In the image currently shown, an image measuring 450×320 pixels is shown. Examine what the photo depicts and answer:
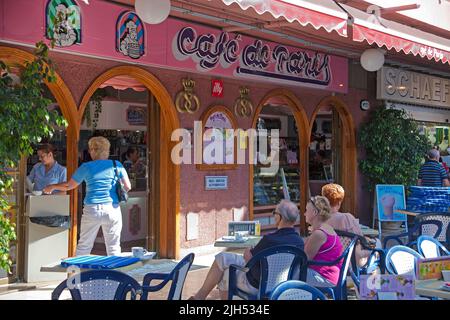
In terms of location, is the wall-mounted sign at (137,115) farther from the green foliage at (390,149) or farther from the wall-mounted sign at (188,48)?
the green foliage at (390,149)

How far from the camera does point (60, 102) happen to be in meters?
7.65

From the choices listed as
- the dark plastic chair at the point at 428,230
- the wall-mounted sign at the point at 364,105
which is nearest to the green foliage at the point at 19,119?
the dark plastic chair at the point at 428,230

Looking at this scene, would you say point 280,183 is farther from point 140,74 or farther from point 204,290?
point 204,290

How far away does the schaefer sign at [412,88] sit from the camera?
13.1 metres

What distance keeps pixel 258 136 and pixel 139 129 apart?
2.20 m

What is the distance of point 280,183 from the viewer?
1183 cm

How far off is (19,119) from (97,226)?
178cm

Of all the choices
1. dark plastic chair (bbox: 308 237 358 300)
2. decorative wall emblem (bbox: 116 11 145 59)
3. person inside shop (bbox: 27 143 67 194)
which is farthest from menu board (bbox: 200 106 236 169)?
dark plastic chair (bbox: 308 237 358 300)

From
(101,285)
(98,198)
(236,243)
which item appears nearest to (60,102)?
(98,198)

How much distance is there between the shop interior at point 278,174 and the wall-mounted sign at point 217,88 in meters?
1.84

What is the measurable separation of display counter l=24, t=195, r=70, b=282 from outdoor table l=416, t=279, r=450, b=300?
452cm

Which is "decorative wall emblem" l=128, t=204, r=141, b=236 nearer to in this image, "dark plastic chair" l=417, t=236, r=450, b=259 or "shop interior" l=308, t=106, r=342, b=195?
"shop interior" l=308, t=106, r=342, b=195

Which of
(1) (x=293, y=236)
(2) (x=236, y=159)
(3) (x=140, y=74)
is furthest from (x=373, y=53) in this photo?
(1) (x=293, y=236)

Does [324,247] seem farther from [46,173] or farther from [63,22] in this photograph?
[63,22]
